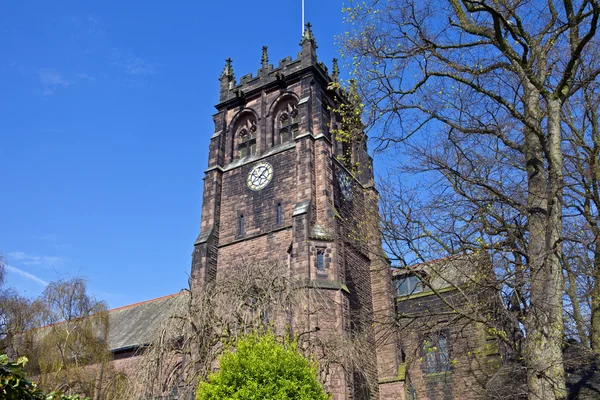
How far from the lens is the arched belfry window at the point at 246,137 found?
26.7 metres

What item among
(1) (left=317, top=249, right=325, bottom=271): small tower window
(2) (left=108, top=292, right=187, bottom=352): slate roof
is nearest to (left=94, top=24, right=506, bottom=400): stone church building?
(1) (left=317, top=249, right=325, bottom=271): small tower window

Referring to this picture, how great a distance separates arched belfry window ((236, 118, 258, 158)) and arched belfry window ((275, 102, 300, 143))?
1332 mm

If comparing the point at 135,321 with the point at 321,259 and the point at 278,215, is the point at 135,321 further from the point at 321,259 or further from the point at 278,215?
the point at 321,259

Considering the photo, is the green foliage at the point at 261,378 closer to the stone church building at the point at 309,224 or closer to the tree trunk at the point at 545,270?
the tree trunk at the point at 545,270

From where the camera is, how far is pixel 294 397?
10820mm

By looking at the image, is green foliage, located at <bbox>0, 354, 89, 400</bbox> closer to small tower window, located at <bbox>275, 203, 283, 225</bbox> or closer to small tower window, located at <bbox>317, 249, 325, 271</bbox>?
small tower window, located at <bbox>317, 249, 325, 271</bbox>

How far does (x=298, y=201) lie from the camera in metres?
22.2

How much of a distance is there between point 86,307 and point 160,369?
1218 cm

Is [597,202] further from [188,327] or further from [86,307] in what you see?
[86,307]

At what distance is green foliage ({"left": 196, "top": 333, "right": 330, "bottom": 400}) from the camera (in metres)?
10.6

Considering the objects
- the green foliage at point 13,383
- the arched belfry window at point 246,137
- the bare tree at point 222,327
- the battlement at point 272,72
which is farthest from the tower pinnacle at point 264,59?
the green foliage at point 13,383

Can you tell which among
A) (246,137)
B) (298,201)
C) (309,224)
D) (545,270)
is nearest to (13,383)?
(545,270)

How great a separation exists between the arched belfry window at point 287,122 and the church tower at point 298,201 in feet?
0.17

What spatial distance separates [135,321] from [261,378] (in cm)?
2236
